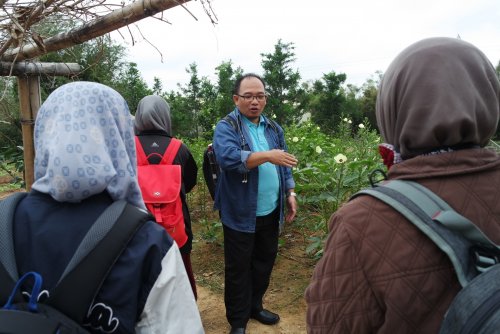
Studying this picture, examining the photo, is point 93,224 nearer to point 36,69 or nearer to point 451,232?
point 451,232

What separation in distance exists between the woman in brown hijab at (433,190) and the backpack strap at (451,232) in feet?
0.08

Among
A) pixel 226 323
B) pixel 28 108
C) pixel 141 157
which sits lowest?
pixel 226 323

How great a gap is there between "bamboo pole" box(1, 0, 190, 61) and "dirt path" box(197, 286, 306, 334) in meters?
2.17

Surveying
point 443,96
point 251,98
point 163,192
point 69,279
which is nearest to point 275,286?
point 163,192

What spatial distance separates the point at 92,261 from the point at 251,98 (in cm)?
180

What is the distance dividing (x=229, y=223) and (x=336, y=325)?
1.62m

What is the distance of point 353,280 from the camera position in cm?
79

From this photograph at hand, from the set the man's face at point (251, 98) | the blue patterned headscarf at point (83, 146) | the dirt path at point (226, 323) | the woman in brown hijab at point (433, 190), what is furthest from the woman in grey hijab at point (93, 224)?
the dirt path at point (226, 323)

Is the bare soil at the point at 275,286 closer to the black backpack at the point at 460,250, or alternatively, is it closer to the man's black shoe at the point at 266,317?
the man's black shoe at the point at 266,317

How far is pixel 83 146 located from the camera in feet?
3.01

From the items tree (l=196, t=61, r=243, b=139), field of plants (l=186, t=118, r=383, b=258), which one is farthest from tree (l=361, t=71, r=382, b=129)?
field of plants (l=186, t=118, r=383, b=258)

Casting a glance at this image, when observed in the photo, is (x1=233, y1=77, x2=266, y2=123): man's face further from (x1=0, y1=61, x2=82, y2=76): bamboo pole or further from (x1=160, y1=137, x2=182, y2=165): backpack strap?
(x1=0, y1=61, x2=82, y2=76): bamboo pole

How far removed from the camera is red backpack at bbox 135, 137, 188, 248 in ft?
6.99

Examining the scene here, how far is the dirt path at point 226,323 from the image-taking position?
2.66 m
